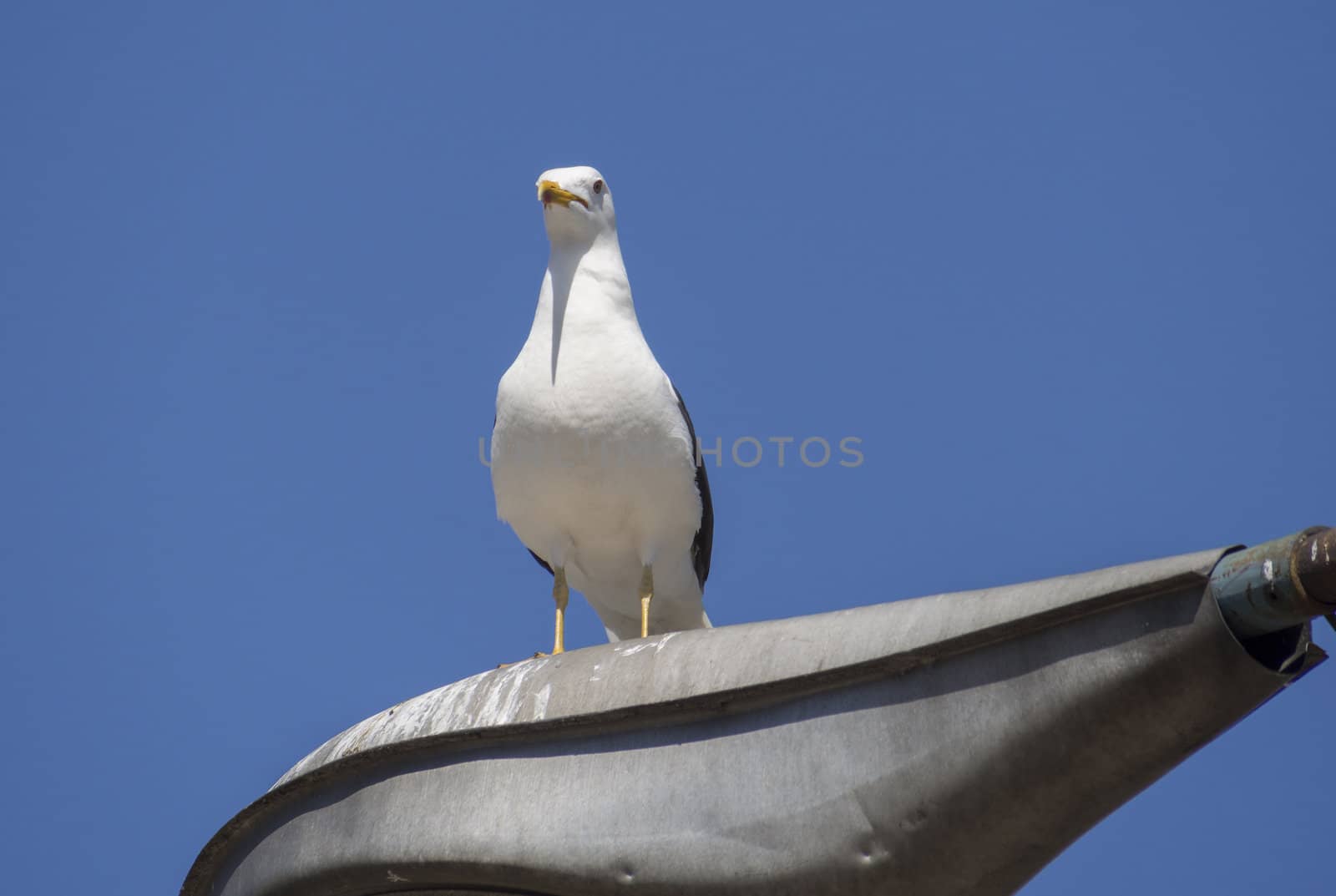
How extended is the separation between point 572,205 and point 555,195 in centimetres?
12

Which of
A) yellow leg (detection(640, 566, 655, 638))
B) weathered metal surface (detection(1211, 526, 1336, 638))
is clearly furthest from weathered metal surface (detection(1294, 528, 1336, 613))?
yellow leg (detection(640, 566, 655, 638))

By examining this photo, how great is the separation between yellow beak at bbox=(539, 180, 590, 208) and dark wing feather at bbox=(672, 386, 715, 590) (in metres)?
1.26

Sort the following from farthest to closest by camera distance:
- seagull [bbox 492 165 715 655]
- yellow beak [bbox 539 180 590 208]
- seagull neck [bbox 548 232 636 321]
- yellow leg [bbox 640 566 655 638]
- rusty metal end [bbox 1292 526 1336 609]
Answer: yellow beak [bbox 539 180 590 208] < yellow leg [bbox 640 566 655 638] < seagull neck [bbox 548 232 636 321] < seagull [bbox 492 165 715 655] < rusty metal end [bbox 1292 526 1336 609]

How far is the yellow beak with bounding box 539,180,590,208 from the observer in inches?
400

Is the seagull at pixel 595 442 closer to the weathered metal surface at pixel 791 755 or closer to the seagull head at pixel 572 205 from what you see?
the seagull head at pixel 572 205

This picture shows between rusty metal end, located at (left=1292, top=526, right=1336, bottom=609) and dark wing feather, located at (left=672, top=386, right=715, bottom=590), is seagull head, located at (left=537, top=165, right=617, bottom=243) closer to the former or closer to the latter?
dark wing feather, located at (left=672, top=386, right=715, bottom=590)

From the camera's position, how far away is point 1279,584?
16.7ft

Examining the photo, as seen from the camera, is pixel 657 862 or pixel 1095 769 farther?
pixel 657 862

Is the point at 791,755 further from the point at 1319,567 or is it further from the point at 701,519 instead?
the point at 701,519

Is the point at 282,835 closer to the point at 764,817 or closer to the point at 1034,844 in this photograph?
the point at 764,817

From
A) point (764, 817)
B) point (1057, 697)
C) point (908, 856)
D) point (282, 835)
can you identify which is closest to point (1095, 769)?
point (1057, 697)

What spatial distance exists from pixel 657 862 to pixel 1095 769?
1778mm

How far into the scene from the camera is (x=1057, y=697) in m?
5.66

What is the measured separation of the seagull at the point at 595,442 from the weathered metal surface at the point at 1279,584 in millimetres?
4688
